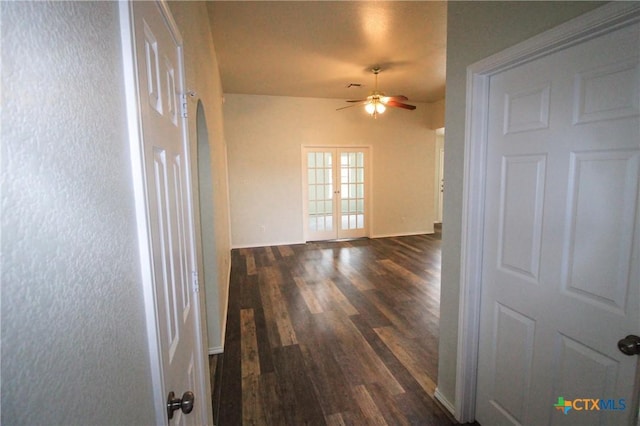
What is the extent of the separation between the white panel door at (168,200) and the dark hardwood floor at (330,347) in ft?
2.81

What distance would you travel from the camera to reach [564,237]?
1.29 metres

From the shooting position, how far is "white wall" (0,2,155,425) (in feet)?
0.97

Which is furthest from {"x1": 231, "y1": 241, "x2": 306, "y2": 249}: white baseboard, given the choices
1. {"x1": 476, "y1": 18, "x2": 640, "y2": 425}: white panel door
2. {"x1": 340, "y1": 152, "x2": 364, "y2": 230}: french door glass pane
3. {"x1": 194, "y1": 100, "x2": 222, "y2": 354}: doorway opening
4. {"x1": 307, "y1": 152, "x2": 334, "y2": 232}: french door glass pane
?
{"x1": 476, "y1": 18, "x2": 640, "y2": 425}: white panel door

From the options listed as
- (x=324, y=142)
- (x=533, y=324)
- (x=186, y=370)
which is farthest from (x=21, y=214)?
(x=324, y=142)

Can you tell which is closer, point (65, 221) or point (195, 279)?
point (65, 221)

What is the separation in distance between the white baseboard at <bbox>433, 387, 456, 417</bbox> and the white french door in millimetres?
4550

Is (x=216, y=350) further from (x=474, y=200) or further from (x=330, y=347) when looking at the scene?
(x=474, y=200)

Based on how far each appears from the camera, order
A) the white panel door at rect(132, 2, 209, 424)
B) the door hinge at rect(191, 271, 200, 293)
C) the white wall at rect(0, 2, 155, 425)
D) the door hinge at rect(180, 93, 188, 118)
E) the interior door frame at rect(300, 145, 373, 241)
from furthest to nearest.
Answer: the interior door frame at rect(300, 145, 373, 241)
the door hinge at rect(191, 271, 200, 293)
the door hinge at rect(180, 93, 188, 118)
the white panel door at rect(132, 2, 209, 424)
the white wall at rect(0, 2, 155, 425)

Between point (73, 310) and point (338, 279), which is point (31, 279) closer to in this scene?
point (73, 310)

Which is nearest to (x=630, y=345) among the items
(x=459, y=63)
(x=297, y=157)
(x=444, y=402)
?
(x=444, y=402)

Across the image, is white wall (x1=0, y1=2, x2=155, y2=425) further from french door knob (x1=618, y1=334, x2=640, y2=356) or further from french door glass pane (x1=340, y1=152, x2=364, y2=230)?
french door glass pane (x1=340, y1=152, x2=364, y2=230)

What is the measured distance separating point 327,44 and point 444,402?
3.61 metres

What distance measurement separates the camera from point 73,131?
412 mm

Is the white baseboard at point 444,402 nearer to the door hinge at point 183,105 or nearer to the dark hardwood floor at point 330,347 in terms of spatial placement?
the dark hardwood floor at point 330,347
